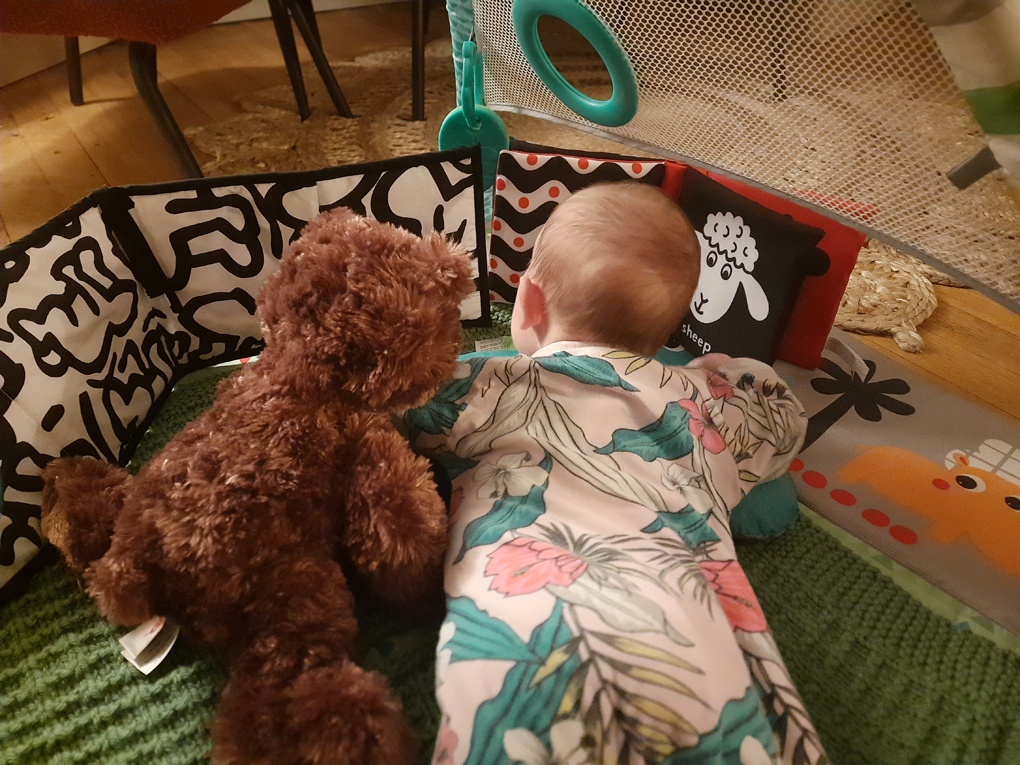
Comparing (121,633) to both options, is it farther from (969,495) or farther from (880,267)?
(880,267)

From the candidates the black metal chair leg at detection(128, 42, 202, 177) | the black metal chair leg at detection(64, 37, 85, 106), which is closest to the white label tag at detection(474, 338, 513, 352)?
the black metal chair leg at detection(128, 42, 202, 177)

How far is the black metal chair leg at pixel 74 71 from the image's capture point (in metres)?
1.72

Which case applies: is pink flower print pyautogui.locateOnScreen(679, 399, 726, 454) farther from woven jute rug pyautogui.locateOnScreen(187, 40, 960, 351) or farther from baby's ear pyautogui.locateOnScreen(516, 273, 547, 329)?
woven jute rug pyautogui.locateOnScreen(187, 40, 960, 351)

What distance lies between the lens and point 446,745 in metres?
0.46

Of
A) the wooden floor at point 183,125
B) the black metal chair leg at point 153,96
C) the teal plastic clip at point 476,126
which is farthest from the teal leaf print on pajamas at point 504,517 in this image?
the black metal chair leg at point 153,96

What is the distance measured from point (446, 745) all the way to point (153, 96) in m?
1.37

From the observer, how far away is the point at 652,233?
25.7 inches

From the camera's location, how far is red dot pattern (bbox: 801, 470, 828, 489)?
82cm

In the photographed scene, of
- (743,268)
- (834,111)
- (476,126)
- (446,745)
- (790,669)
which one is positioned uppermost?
(834,111)

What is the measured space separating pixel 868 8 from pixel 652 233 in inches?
9.8

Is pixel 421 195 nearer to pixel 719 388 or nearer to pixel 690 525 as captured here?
pixel 719 388

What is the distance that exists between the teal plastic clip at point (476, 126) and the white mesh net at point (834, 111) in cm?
15

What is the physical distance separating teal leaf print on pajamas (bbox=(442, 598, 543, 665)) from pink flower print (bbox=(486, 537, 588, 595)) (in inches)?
1.0

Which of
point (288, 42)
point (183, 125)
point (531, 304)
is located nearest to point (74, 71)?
point (183, 125)
